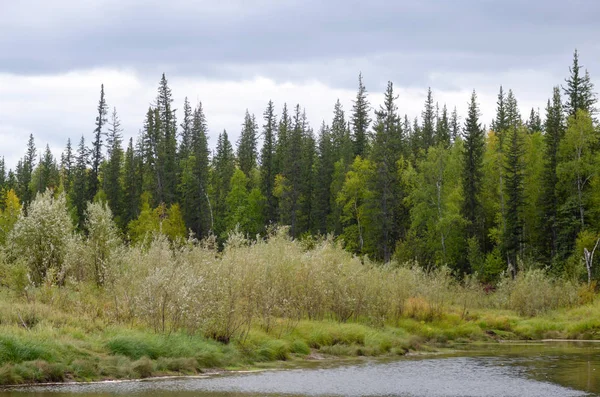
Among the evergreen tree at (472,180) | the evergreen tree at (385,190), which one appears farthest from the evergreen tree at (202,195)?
the evergreen tree at (472,180)

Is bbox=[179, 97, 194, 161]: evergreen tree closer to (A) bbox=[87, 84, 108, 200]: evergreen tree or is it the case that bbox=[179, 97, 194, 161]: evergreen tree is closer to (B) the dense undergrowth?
(A) bbox=[87, 84, 108, 200]: evergreen tree

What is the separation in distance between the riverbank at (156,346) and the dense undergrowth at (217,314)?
43mm

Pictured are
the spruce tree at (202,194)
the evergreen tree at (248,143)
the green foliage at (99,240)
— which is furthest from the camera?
the evergreen tree at (248,143)

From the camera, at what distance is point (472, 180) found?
74125 millimetres

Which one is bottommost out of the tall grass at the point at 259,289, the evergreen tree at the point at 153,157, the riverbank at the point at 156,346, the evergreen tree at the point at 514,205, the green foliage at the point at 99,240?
the riverbank at the point at 156,346

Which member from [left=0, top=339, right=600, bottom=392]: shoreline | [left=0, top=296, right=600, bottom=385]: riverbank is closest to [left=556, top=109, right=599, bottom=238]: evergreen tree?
[left=0, top=339, right=600, bottom=392]: shoreline

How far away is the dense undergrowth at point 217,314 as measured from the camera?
2281 cm

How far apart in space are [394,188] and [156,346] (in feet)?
192

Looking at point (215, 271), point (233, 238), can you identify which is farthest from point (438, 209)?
point (215, 271)

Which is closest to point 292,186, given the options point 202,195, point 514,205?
point 202,195

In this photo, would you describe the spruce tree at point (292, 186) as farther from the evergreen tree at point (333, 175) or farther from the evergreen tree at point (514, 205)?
the evergreen tree at point (514, 205)

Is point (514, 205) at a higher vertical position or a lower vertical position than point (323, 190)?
lower

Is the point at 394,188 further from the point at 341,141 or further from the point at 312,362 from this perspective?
the point at 312,362

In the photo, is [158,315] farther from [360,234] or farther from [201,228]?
→ [201,228]
